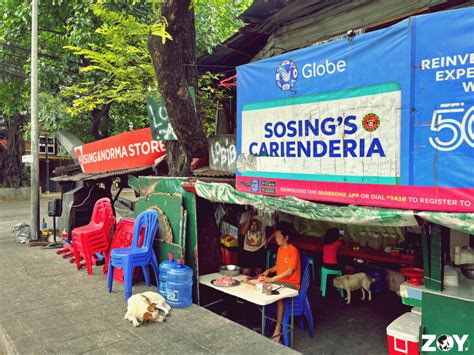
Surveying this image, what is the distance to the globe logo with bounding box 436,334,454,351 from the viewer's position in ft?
13.1

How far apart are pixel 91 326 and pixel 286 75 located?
4308 mm

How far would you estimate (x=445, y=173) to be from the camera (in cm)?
351

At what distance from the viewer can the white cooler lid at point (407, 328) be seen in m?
4.20

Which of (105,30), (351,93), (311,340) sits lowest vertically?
(311,340)

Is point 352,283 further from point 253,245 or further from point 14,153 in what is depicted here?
point 14,153

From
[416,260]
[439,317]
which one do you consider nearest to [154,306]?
[439,317]

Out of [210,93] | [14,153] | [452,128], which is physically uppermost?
[210,93]

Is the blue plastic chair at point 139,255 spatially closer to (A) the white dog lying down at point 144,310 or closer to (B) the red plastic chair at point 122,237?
(B) the red plastic chair at point 122,237

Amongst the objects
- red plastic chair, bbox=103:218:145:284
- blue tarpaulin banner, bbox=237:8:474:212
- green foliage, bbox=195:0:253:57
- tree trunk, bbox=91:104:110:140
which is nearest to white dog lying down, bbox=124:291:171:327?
red plastic chair, bbox=103:218:145:284

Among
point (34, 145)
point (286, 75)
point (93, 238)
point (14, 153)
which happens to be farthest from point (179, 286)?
point (14, 153)

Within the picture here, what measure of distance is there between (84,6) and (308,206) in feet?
34.1

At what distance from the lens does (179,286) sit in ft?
19.2

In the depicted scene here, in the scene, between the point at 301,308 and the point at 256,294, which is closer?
the point at 256,294

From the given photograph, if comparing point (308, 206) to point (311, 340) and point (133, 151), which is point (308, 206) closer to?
point (311, 340)
